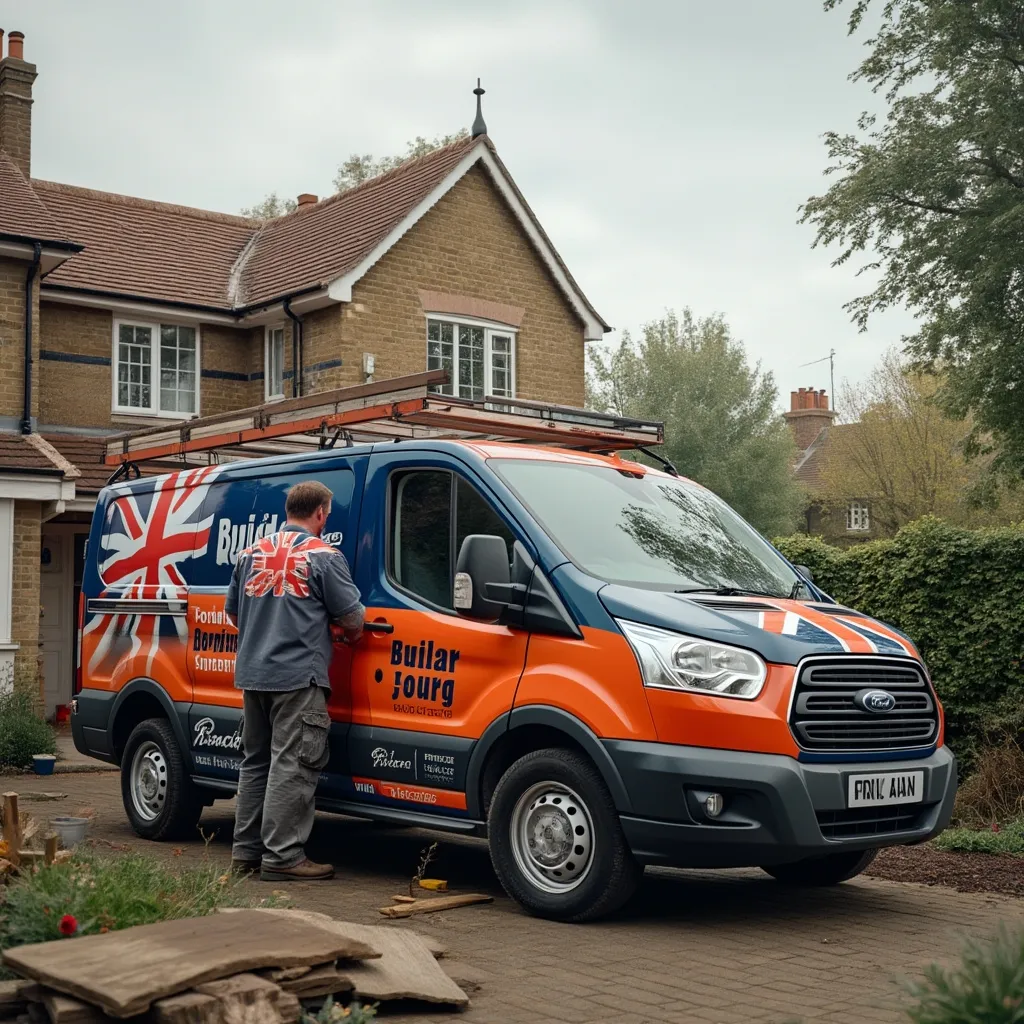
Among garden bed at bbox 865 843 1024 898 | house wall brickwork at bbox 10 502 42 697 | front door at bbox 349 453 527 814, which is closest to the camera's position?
front door at bbox 349 453 527 814

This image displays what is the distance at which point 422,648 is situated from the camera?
7520mm

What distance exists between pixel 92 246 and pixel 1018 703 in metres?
15.7

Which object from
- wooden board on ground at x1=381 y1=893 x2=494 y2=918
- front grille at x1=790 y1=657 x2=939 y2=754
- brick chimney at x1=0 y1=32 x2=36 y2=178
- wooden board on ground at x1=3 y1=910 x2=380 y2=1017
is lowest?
wooden board on ground at x1=381 y1=893 x2=494 y2=918

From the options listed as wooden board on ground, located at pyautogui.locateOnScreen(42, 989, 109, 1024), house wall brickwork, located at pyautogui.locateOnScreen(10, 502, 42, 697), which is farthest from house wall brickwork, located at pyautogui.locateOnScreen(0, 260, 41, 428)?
wooden board on ground, located at pyautogui.locateOnScreen(42, 989, 109, 1024)

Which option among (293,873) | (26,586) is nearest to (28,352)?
(26,586)

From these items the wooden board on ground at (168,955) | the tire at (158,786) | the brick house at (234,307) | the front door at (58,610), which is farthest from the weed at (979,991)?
the front door at (58,610)

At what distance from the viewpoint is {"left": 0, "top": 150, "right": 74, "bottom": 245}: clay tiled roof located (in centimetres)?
1803

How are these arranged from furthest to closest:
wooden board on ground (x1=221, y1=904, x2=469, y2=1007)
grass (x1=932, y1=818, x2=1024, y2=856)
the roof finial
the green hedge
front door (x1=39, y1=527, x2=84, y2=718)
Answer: the roof finial, front door (x1=39, y1=527, x2=84, y2=718), the green hedge, grass (x1=932, y1=818, x2=1024, y2=856), wooden board on ground (x1=221, y1=904, x2=469, y2=1007)

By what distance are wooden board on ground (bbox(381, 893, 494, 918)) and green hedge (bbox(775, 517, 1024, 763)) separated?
5.40 metres

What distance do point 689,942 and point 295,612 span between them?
2.71m

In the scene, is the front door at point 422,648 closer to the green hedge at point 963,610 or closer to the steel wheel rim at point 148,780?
the steel wheel rim at point 148,780

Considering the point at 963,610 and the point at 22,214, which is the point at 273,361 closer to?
the point at 22,214

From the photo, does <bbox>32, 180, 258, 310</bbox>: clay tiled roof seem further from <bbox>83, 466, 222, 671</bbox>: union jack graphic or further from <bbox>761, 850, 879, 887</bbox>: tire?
<bbox>761, 850, 879, 887</bbox>: tire

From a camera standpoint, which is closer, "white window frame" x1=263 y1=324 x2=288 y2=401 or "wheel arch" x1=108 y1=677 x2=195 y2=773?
"wheel arch" x1=108 y1=677 x2=195 y2=773
